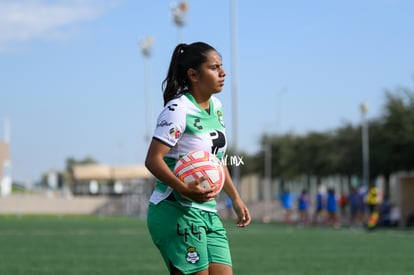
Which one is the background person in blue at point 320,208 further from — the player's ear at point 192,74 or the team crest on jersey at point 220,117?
the player's ear at point 192,74

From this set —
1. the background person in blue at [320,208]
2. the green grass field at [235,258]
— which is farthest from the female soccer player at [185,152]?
the background person in blue at [320,208]

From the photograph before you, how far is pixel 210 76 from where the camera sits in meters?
5.55

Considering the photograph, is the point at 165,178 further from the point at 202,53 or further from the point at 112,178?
the point at 112,178

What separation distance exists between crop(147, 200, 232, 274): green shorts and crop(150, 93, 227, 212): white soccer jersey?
60mm

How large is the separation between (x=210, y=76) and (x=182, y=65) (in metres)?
0.20

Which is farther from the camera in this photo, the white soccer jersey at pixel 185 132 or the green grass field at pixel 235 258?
the green grass field at pixel 235 258

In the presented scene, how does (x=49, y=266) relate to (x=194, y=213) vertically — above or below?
below

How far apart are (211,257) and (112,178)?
321ft

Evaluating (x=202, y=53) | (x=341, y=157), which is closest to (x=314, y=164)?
(x=341, y=157)

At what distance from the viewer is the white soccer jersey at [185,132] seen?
5340mm

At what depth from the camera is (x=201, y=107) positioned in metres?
5.54

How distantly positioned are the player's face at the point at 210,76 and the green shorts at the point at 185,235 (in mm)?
736

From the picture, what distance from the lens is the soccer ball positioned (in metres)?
5.28

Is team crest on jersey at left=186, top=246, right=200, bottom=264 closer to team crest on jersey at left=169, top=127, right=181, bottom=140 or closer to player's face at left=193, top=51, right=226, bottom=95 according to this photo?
team crest on jersey at left=169, top=127, right=181, bottom=140
